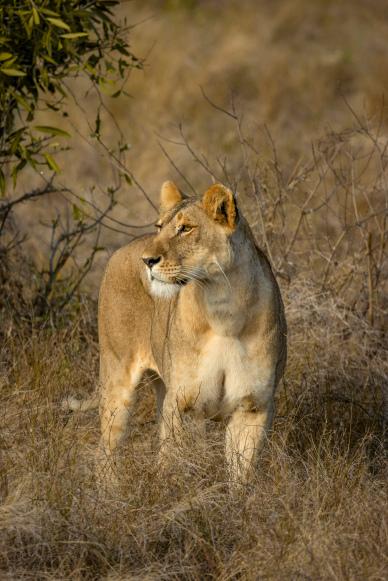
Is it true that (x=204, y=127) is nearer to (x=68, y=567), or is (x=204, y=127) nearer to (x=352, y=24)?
(x=352, y=24)

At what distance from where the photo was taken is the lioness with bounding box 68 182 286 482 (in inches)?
202

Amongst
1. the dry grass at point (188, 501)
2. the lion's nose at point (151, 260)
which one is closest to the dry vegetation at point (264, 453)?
the dry grass at point (188, 501)

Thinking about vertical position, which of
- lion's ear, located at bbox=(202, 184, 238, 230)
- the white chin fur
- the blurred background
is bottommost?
the white chin fur

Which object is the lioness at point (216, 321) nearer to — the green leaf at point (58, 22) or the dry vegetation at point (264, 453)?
the dry vegetation at point (264, 453)

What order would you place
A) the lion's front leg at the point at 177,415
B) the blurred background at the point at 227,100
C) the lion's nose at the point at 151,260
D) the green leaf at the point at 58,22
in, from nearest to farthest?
the lion's nose at the point at 151,260 → the lion's front leg at the point at 177,415 → the green leaf at the point at 58,22 → the blurred background at the point at 227,100

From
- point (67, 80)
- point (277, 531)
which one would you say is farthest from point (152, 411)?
point (67, 80)

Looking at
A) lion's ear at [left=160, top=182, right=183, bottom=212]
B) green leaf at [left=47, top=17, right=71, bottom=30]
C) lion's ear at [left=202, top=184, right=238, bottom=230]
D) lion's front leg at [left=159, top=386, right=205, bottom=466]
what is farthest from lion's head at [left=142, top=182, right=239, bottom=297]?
green leaf at [left=47, top=17, right=71, bottom=30]

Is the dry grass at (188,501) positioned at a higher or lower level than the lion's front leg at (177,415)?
lower

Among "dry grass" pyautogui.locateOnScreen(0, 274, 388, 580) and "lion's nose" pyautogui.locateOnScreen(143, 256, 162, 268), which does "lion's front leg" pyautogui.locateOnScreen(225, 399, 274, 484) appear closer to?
"dry grass" pyautogui.locateOnScreen(0, 274, 388, 580)

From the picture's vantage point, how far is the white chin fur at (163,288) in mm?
5145

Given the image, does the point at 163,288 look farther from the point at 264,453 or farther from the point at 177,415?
the point at 264,453

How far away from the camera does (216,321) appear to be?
5262 millimetres

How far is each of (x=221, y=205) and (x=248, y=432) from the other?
1.01m

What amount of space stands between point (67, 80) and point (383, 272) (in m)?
8.05
